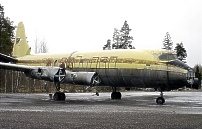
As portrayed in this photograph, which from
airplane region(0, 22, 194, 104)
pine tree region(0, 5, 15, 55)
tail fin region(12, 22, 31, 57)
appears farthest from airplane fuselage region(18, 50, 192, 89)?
pine tree region(0, 5, 15, 55)

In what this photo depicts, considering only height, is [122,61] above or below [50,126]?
above

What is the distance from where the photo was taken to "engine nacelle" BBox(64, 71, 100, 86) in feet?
74.0

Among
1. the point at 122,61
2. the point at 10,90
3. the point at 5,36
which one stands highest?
the point at 5,36

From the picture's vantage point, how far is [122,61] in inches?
901

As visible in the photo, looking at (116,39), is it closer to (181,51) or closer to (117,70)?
(181,51)

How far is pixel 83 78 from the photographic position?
22.7 metres

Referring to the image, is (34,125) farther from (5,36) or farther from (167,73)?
(5,36)

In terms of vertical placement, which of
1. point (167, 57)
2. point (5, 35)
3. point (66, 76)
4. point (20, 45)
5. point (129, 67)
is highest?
point (5, 35)

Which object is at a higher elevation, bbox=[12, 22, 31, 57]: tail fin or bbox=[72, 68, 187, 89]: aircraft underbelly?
bbox=[12, 22, 31, 57]: tail fin

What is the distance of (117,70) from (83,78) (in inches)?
92.9

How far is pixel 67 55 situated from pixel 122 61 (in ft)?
17.5

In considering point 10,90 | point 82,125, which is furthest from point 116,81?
point 10,90

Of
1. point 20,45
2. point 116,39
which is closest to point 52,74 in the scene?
point 20,45

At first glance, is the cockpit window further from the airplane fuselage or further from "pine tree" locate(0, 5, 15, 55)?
"pine tree" locate(0, 5, 15, 55)
